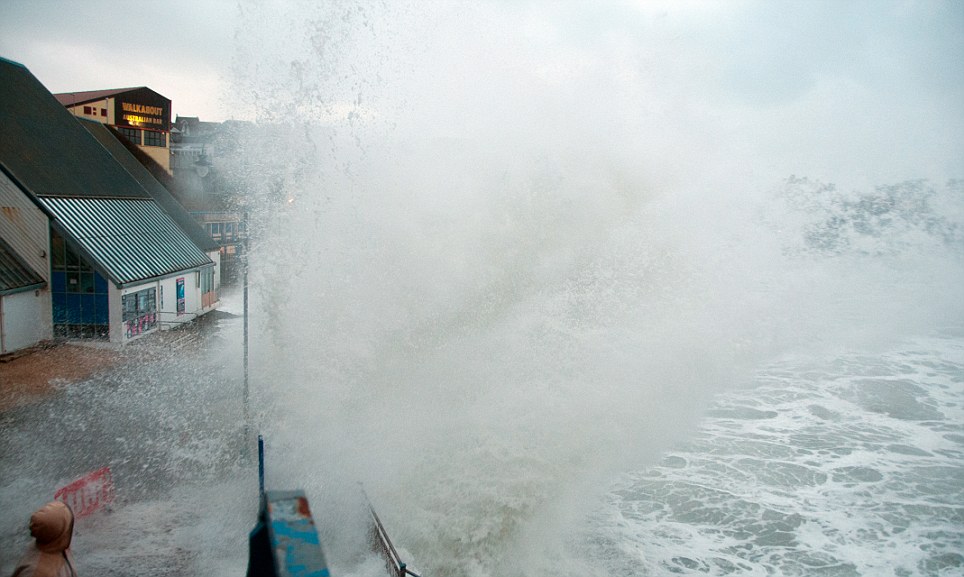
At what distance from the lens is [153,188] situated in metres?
28.1

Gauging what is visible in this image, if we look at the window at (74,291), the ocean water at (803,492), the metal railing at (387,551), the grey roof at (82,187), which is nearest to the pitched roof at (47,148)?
the grey roof at (82,187)

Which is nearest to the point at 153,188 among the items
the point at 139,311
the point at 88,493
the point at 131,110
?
the point at 139,311

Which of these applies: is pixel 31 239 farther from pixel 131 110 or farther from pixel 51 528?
pixel 131 110

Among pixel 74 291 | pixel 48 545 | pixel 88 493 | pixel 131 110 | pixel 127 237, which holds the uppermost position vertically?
pixel 131 110

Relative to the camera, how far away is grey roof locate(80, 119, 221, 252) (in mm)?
27156

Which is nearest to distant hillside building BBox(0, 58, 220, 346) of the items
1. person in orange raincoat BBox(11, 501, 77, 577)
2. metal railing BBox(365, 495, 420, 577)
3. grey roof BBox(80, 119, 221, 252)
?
grey roof BBox(80, 119, 221, 252)

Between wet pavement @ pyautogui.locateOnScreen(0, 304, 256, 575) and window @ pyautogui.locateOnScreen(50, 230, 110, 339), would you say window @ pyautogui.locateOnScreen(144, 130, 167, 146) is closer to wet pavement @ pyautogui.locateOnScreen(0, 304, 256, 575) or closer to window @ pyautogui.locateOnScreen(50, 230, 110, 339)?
window @ pyautogui.locateOnScreen(50, 230, 110, 339)

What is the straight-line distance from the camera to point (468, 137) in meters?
18.5

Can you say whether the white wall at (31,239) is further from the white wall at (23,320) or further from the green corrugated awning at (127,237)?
the green corrugated awning at (127,237)

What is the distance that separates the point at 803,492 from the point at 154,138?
60687 millimetres

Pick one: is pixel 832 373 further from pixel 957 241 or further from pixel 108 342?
pixel 108 342

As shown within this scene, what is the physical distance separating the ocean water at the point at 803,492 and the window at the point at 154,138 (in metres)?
55.7

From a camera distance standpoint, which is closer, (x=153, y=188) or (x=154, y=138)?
(x=153, y=188)

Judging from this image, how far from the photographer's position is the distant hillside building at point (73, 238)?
18.3 metres
